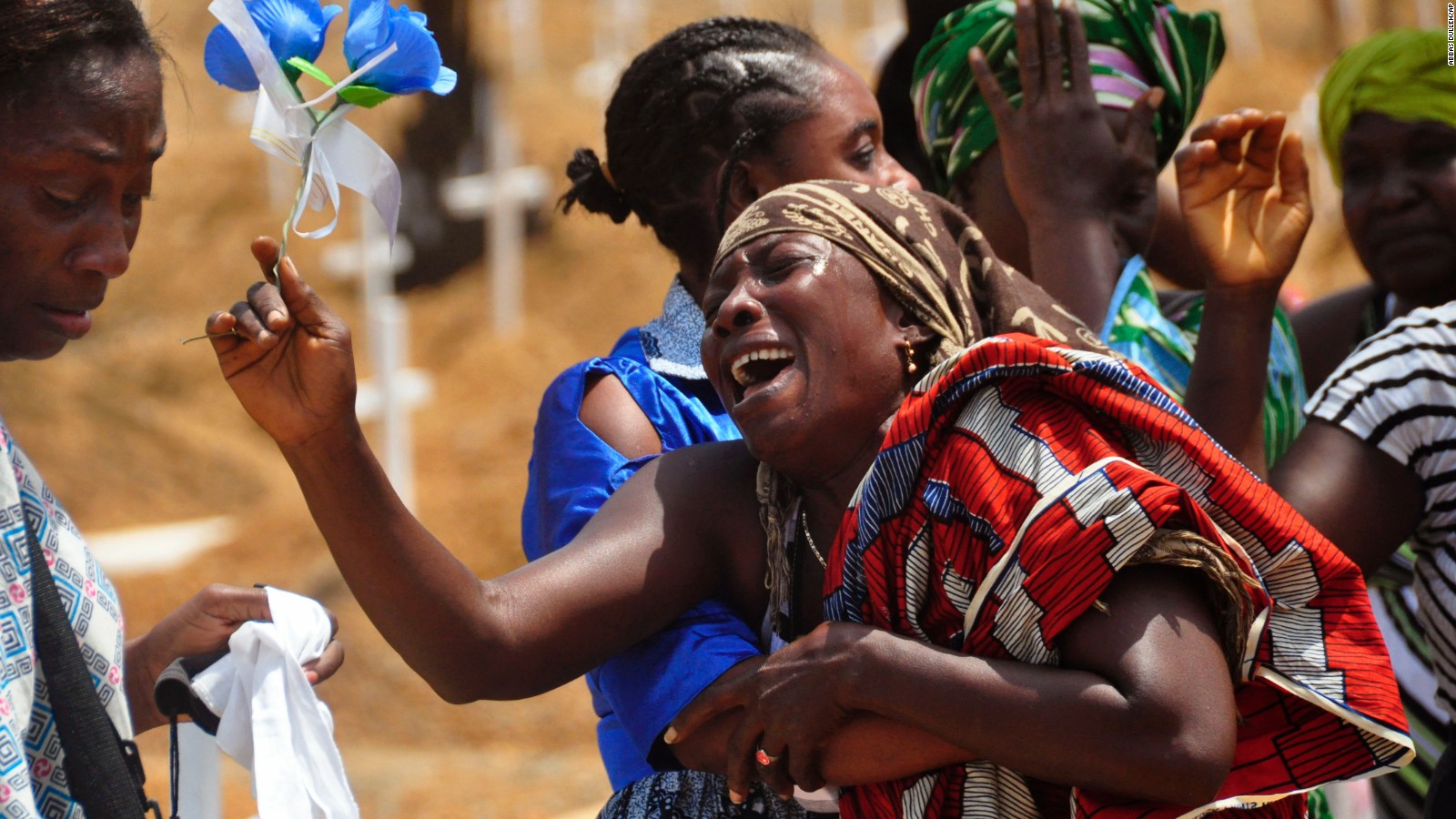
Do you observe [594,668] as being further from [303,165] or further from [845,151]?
Result: [845,151]

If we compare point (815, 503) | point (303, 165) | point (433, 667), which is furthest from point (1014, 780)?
point (303, 165)

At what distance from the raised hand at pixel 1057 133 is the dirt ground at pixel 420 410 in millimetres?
864

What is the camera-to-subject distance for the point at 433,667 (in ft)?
6.93

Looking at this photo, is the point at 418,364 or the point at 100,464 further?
the point at 418,364

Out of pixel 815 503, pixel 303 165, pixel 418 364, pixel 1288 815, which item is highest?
pixel 303 165

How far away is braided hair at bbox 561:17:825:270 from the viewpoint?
300cm

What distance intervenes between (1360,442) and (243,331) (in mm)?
1835

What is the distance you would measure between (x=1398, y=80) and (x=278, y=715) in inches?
102

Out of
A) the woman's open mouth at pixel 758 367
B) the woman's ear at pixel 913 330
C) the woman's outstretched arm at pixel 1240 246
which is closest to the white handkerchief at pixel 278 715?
the woman's open mouth at pixel 758 367

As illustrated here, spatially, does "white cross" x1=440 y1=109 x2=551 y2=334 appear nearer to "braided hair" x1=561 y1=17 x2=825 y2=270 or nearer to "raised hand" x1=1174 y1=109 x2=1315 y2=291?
"braided hair" x1=561 y1=17 x2=825 y2=270

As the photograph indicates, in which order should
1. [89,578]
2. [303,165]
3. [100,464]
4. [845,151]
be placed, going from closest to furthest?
[303,165] → [89,578] → [845,151] → [100,464]

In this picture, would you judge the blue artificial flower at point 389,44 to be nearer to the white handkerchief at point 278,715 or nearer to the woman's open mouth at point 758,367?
the woman's open mouth at point 758,367

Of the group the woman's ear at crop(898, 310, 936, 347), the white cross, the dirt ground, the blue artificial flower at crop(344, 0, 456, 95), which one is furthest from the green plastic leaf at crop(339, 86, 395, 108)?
the white cross

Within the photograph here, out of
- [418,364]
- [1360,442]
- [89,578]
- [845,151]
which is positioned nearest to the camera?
[89,578]
